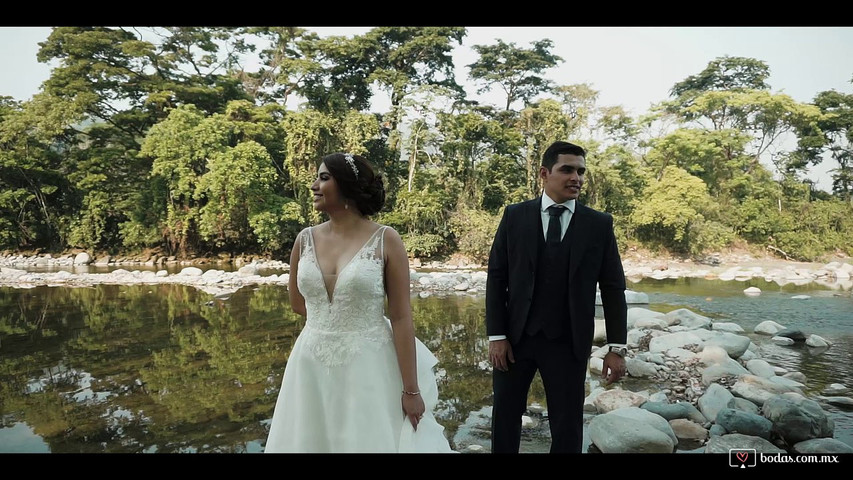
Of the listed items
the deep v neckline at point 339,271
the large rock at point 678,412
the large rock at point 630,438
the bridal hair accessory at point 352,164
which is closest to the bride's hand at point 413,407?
the deep v neckline at point 339,271

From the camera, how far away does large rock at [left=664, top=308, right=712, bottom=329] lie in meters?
7.74

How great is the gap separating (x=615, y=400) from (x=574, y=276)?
2.22 m

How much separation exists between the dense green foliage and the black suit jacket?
16.0 meters

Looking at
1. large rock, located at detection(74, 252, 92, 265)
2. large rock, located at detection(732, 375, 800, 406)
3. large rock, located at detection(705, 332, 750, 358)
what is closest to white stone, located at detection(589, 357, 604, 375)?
large rock, located at detection(732, 375, 800, 406)

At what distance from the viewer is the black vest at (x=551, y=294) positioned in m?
2.38

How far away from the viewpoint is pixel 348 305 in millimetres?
1929

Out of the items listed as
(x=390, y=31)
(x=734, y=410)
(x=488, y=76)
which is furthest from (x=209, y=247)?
(x=734, y=410)

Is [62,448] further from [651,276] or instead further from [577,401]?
[651,276]

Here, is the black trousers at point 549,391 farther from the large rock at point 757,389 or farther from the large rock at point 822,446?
the large rock at point 757,389

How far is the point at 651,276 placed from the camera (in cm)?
1620

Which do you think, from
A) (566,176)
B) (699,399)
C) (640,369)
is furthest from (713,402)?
(566,176)

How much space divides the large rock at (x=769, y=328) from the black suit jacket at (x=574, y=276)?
21.4 ft

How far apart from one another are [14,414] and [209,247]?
16.4 meters

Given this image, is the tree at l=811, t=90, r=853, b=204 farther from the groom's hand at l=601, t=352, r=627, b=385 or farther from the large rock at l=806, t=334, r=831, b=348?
the groom's hand at l=601, t=352, r=627, b=385
